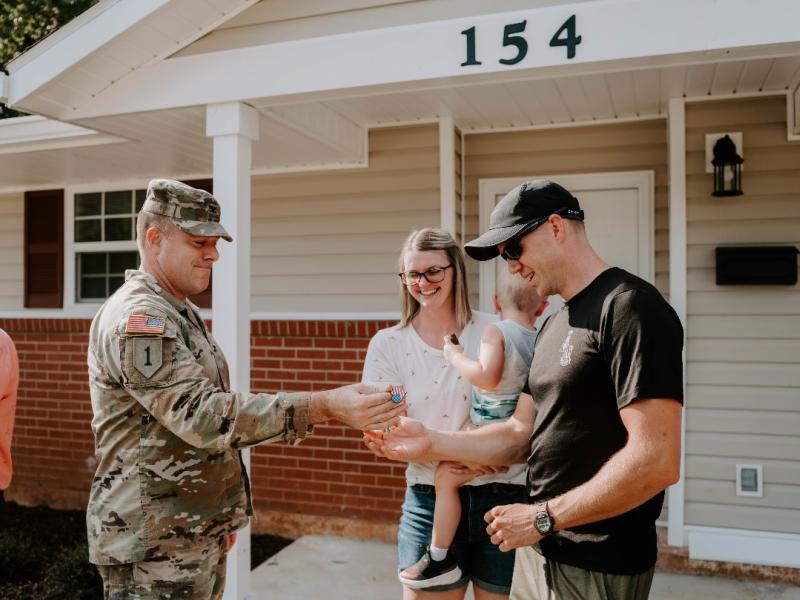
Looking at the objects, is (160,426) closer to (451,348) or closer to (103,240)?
(451,348)

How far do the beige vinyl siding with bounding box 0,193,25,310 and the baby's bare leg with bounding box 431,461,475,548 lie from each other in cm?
532

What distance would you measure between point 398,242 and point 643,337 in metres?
3.51

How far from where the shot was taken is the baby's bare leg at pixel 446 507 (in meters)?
2.36

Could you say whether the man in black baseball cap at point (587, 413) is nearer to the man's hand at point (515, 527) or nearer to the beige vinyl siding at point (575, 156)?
the man's hand at point (515, 527)

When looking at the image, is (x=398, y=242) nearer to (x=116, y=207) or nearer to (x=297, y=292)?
(x=297, y=292)

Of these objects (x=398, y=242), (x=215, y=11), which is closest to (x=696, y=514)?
(x=398, y=242)

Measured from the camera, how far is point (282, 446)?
5324 mm

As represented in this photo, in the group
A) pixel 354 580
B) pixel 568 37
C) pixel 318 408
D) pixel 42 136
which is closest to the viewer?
pixel 318 408

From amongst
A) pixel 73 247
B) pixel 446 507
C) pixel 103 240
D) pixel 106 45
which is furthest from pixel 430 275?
pixel 73 247

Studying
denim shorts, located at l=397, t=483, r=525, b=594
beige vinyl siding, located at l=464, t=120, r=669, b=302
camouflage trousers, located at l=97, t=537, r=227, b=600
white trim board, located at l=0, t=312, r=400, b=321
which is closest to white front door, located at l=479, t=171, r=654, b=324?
beige vinyl siding, located at l=464, t=120, r=669, b=302

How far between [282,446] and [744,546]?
315cm

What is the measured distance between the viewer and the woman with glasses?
2400 mm

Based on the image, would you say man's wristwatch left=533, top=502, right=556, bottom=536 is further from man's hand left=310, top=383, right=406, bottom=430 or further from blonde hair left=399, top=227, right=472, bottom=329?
blonde hair left=399, top=227, right=472, bottom=329

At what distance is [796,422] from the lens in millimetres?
4195
